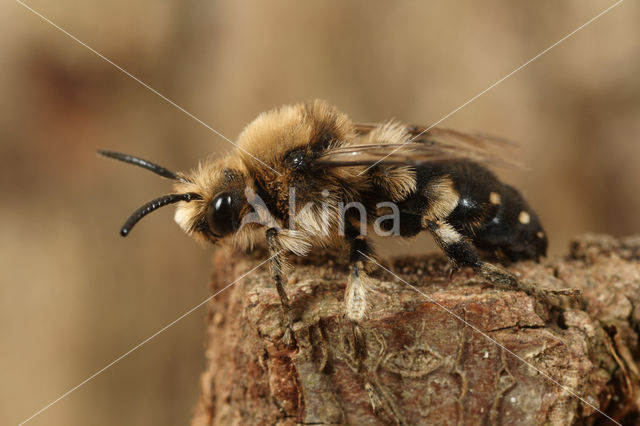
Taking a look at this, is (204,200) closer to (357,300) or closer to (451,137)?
(357,300)

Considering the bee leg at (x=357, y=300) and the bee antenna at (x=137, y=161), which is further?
the bee antenna at (x=137, y=161)

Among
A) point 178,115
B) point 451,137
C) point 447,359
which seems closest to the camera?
point 447,359

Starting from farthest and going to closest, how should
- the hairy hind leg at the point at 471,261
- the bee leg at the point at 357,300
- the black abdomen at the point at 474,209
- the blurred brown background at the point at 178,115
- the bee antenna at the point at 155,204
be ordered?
1. the blurred brown background at the point at 178,115
2. the black abdomen at the point at 474,209
3. the bee antenna at the point at 155,204
4. the hairy hind leg at the point at 471,261
5. the bee leg at the point at 357,300

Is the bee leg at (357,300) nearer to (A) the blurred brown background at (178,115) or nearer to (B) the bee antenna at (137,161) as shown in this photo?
(B) the bee antenna at (137,161)

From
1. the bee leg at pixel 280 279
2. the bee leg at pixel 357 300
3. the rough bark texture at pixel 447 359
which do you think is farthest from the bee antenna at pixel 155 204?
the bee leg at pixel 357 300

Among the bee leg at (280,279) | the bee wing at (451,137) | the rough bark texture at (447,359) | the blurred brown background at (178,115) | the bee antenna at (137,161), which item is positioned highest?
the blurred brown background at (178,115)

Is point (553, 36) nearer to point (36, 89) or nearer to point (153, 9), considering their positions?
point (153, 9)

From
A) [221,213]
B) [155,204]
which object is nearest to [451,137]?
[221,213]
